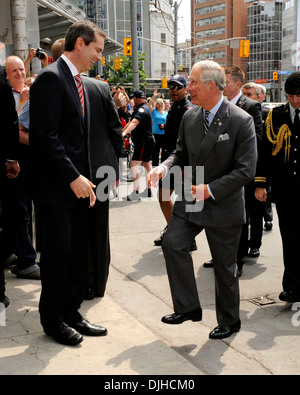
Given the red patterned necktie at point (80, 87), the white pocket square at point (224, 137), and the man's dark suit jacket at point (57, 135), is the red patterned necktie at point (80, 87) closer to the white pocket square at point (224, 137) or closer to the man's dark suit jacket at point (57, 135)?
the man's dark suit jacket at point (57, 135)

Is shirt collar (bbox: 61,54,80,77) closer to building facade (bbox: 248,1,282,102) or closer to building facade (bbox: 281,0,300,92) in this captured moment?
building facade (bbox: 281,0,300,92)

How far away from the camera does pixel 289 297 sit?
4.75m

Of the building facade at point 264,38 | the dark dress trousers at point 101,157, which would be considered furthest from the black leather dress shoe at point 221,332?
the building facade at point 264,38

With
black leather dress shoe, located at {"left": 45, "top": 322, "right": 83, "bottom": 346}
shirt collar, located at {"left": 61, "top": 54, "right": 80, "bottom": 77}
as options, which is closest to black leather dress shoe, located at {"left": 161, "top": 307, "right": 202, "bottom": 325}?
black leather dress shoe, located at {"left": 45, "top": 322, "right": 83, "bottom": 346}

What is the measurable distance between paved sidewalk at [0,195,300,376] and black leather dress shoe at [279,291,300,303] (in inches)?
2.2

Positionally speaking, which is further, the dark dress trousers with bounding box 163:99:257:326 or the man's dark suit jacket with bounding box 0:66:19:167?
the man's dark suit jacket with bounding box 0:66:19:167

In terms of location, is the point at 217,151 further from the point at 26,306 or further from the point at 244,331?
the point at 26,306

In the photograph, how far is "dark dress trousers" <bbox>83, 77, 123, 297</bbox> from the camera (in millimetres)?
4266

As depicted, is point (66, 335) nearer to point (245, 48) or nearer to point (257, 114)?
point (257, 114)

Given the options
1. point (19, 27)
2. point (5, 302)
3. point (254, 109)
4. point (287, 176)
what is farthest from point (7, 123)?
point (19, 27)

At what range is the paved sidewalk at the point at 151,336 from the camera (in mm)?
3447

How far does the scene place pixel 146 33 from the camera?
94000mm

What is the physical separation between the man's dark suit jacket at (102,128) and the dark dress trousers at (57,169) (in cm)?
42
